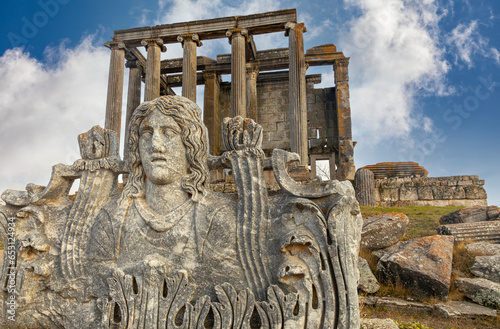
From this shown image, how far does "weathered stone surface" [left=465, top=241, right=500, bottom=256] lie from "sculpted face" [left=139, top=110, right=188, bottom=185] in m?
6.28

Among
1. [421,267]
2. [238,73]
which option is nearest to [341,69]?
[238,73]

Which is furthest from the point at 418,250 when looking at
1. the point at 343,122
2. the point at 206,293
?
the point at 343,122

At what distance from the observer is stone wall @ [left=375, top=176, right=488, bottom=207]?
15.4 meters

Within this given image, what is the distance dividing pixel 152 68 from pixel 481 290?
16.2 metres

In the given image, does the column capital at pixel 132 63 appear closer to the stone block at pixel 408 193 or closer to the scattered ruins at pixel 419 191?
the scattered ruins at pixel 419 191

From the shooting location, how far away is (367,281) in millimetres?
6004

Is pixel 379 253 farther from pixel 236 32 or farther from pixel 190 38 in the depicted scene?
pixel 190 38

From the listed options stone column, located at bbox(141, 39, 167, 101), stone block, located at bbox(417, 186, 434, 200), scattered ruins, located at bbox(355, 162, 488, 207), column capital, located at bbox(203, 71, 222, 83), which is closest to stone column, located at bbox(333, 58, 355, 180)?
scattered ruins, located at bbox(355, 162, 488, 207)

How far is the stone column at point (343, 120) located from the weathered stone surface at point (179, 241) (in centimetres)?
1623

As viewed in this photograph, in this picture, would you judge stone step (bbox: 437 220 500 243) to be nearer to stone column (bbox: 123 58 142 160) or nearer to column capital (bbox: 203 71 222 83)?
stone column (bbox: 123 58 142 160)

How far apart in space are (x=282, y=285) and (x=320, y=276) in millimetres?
324

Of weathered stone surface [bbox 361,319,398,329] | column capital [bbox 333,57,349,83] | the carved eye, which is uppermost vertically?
column capital [bbox 333,57,349,83]

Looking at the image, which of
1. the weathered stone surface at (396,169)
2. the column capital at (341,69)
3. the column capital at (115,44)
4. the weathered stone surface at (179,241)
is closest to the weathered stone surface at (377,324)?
the weathered stone surface at (179,241)

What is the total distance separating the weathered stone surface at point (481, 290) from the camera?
17.9 ft
